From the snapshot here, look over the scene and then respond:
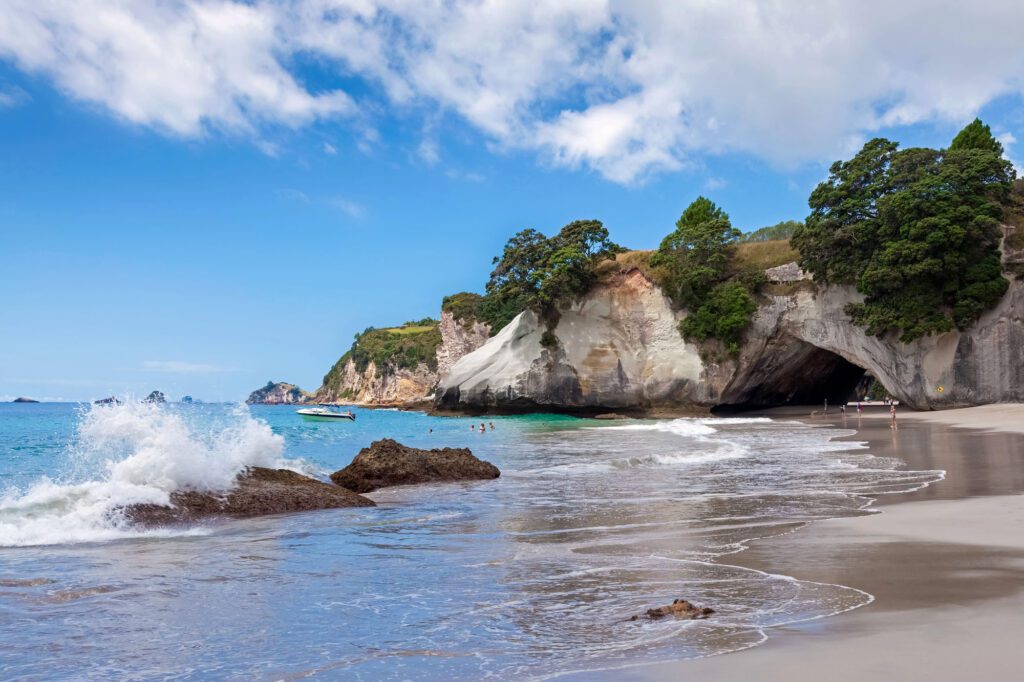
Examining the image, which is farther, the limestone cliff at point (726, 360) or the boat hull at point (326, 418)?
the boat hull at point (326, 418)

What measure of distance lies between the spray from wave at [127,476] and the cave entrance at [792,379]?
129 ft

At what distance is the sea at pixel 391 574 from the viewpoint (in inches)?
164

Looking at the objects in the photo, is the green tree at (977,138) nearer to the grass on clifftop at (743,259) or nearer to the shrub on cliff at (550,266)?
the grass on clifftop at (743,259)

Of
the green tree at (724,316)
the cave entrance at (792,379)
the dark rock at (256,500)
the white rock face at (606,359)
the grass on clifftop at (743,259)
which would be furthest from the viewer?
the white rock face at (606,359)

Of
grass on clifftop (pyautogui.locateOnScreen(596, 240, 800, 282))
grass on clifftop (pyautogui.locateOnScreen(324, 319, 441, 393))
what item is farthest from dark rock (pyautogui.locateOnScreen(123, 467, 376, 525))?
grass on clifftop (pyautogui.locateOnScreen(324, 319, 441, 393))

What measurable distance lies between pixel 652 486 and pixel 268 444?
6637 millimetres

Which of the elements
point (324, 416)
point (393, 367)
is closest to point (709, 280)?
point (324, 416)

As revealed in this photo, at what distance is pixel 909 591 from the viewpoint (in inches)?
194

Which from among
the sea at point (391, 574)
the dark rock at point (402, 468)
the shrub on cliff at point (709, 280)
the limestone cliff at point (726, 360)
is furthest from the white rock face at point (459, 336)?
the sea at point (391, 574)

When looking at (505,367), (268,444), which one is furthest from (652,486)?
(505,367)

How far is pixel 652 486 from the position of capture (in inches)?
500

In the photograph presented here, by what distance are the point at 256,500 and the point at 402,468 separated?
4.04 metres

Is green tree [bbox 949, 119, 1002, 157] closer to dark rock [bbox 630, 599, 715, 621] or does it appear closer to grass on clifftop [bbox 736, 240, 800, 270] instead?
grass on clifftop [bbox 736, 240, 800, 270]

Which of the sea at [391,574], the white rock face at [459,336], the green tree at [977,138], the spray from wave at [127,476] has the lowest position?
the sea at [391,574]
